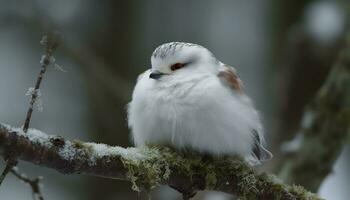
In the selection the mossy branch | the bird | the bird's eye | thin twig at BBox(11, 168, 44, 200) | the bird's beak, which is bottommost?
thin twig at BBox(11, 168, 44, 200)

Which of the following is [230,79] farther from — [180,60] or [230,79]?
[180,60]

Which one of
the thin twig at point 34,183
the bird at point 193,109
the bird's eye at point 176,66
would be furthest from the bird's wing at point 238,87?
the thin twig at point 34,183

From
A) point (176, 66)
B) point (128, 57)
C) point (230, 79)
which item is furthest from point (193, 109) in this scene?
point (128, 57)

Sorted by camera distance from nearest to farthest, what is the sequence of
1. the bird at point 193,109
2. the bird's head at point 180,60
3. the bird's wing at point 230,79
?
the bird at point 193,109 < the bird's wing at point 230,79 < the bird's head at point 180,60

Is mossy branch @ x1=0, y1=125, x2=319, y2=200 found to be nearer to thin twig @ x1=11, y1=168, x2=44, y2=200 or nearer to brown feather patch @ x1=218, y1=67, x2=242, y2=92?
thin twig @ x1=11, y1=168, x2=44, y2=200

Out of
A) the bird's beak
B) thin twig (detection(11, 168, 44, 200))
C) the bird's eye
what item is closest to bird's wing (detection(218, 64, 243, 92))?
the bird's eye

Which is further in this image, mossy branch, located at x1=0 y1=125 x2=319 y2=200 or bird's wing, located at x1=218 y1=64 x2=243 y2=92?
bird's wing, located at x1=218 y1=64 x2=243 y2=92

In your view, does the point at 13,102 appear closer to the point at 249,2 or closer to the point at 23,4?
the point at 23,4

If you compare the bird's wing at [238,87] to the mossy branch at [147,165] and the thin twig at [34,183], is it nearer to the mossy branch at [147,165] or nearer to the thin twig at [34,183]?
the mossy branch at [147,165]
